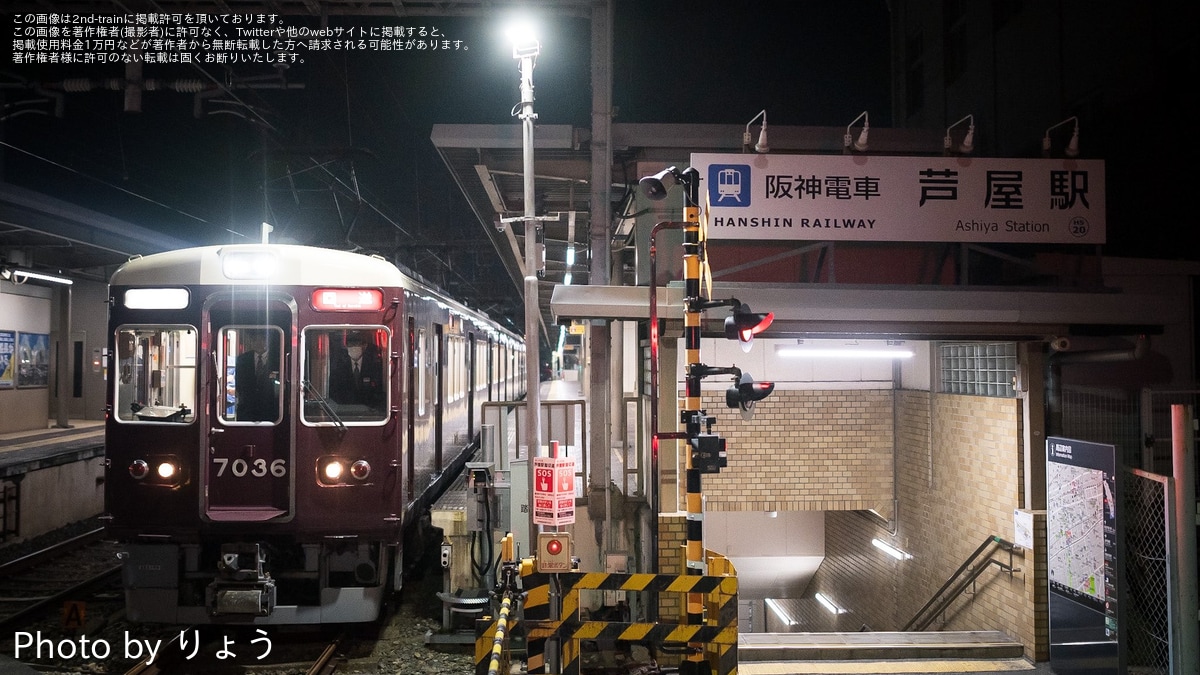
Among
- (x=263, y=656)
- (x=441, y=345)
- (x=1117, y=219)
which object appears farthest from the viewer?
(x=1117, y=219)

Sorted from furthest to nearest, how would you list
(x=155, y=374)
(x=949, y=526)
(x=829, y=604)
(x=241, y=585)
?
(x=829, y=604) < (x=949, y=526) < (x=155, y=374) < (x=241, y=585)

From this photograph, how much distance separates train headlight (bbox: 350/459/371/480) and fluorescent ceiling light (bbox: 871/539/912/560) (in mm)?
5893

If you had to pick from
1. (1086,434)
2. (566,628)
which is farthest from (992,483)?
(566,628)

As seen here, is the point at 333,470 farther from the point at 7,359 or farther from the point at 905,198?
the point at 7,359

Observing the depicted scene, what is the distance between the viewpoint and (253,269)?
6477 mm

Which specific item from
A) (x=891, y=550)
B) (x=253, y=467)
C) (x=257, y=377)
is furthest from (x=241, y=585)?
(x=891, y=550)

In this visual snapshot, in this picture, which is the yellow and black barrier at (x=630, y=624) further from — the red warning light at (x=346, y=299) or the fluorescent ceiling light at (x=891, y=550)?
the fluorescent ceiling light at (x=891, y=550)

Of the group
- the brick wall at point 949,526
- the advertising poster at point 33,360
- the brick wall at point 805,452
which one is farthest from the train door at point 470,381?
the advertising poster at point 33,360

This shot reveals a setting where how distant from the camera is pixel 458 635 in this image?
6.72 m

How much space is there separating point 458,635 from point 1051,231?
620 cm

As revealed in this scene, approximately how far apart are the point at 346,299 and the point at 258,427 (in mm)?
1267

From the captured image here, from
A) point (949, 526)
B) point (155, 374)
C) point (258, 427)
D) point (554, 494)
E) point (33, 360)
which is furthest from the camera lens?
point (33, 360)

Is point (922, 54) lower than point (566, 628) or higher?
higher

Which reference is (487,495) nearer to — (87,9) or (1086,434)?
(1086,434)
